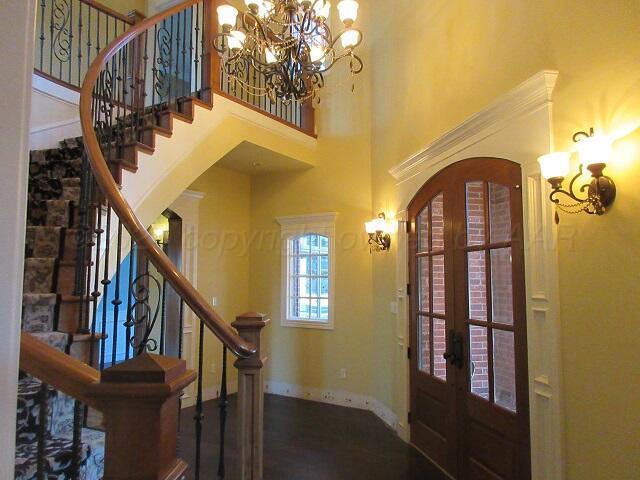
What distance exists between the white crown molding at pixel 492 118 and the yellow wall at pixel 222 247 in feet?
9.25

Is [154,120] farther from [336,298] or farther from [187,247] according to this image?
[336,298]

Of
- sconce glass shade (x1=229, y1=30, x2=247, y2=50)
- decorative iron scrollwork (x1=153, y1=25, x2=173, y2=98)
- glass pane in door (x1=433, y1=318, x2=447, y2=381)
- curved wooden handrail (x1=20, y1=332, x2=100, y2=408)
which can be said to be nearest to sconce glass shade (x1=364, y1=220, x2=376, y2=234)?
glass pane in door (x1=433, y1=318, x2=447, y2=381)

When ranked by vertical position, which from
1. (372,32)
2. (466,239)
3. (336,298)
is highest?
(372,32)

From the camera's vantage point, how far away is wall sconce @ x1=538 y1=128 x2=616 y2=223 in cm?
193

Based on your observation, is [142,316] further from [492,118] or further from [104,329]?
[492,118]

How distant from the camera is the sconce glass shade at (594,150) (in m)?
1.92

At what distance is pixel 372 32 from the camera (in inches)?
198

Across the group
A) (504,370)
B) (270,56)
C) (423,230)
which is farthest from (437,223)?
(270,56)

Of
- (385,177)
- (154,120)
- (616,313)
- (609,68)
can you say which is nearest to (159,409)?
(616,313)

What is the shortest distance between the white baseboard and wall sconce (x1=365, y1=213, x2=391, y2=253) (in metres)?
1.83

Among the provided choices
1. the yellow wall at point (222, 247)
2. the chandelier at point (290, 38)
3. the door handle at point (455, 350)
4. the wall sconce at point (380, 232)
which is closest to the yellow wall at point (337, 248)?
the yellow wall at point (222, 247)

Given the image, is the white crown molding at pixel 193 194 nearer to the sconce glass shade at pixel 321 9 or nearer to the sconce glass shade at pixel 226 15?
the sconce glass shade at pixel 226 15

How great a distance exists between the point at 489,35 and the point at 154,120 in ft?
9.09

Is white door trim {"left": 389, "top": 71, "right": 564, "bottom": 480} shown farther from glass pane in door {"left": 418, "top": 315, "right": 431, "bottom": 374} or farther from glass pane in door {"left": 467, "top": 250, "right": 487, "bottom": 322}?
glass pane in door {"left": 418, "top": 315, "right": 431, "bottom": 374}
